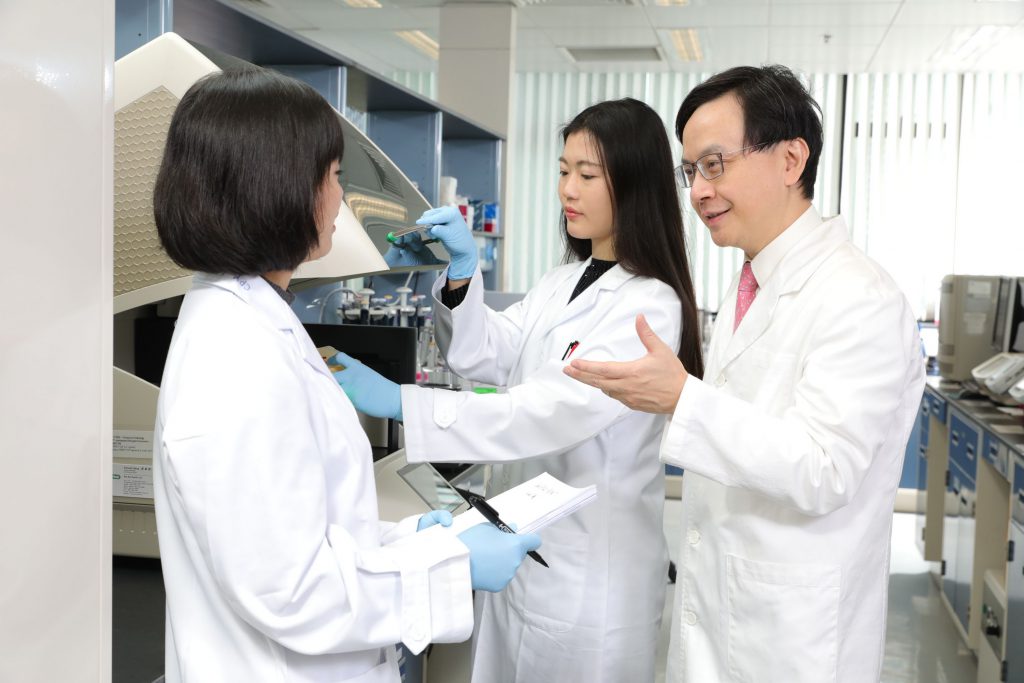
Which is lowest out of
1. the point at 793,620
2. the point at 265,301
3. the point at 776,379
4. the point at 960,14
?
the point at 793,620

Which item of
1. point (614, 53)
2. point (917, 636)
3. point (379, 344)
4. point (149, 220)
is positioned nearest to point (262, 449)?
point (149, 220)

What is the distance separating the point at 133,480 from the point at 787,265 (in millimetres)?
1172

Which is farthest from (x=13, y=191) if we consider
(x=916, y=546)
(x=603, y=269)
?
(x=916, y=546)

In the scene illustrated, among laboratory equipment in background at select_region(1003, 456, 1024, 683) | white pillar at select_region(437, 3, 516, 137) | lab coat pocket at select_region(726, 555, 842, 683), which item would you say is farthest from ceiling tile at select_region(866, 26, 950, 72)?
lab coat pocket at select_region(726, 555, 842, 683)

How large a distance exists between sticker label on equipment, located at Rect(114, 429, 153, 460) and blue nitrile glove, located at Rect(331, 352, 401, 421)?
1.14 ft

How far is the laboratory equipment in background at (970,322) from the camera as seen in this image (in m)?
4.71

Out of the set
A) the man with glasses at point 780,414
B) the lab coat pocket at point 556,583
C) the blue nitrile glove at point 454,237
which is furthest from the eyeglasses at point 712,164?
the lab coat pocket at point 556,583

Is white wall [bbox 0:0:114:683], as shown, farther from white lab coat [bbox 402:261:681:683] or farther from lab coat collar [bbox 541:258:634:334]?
lab coat collar [bbox 541:258:634:334]

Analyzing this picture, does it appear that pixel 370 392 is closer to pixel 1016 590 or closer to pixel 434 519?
pixel 434 519

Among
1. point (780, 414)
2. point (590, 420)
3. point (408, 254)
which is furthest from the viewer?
point (408, 254)

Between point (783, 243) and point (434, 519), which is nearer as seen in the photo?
point (434, 519)

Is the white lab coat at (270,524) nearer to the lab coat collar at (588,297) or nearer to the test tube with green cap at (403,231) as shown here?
the test tube with green cap at (403,231)

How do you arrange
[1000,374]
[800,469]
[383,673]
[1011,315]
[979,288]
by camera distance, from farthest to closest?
[979,288] → [1011,315] → [1000,374] → [800,469] → [383,673]

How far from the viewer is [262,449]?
96 centimetres
